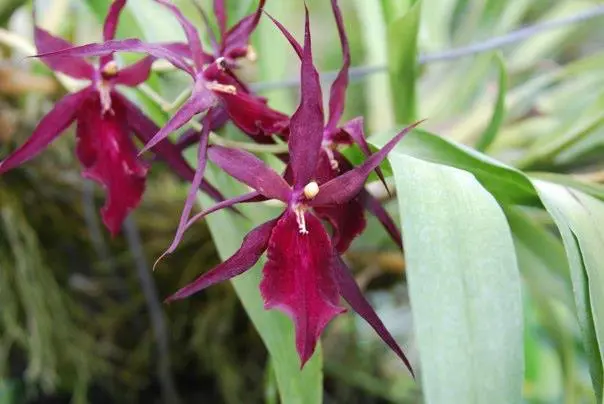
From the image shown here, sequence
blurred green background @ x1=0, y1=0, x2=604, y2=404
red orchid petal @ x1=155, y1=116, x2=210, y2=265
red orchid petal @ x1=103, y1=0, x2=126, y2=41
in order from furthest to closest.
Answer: blurred green background @ x1=0, y1=0, x2=604, y2=404 → red orchid petal @ x1=103, y1=0, x2=126, y2=41 → red orchid petal @ x1=155, y1=116, x2=210, y2=265

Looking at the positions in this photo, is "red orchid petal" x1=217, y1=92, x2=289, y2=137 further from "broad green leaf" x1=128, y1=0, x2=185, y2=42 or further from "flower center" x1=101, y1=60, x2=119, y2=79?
"broad green leaf" x1=128, y1=0, x2=185, y2=42

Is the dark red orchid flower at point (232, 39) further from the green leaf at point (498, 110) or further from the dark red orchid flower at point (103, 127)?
the green leaf at point (498, 110)

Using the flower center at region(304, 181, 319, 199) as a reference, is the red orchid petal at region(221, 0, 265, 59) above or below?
above

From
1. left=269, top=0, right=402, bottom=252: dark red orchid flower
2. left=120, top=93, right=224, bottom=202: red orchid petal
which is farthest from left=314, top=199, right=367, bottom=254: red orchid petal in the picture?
left=120, top=93, right=224, bottom=202: red orchid petal

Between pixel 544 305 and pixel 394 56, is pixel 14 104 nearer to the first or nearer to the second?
pixel 394 56

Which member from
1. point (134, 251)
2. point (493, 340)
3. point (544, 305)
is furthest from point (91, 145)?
point (544, 305)

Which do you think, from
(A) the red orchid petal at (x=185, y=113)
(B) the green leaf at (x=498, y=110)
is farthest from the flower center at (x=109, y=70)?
(B) the green leaf at (x=498, y=110)
